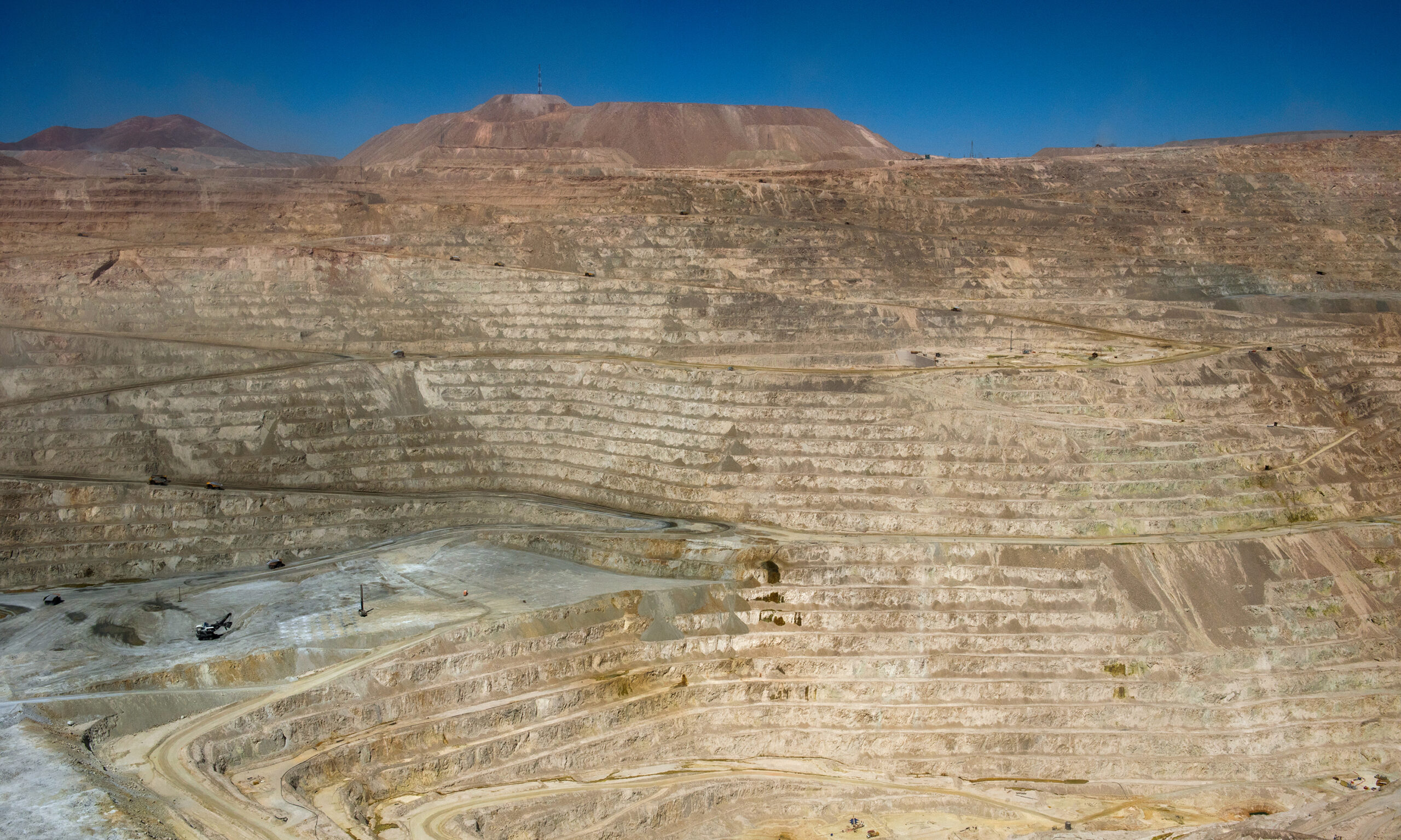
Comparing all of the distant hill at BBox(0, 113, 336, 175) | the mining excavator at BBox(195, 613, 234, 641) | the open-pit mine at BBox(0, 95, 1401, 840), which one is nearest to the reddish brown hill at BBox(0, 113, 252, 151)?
the distant hill at BBox(0, 113, 336, 175)

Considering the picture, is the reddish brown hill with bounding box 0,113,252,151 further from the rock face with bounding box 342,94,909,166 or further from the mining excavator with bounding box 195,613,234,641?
the mining excavator with bounding box 195,613,234,641

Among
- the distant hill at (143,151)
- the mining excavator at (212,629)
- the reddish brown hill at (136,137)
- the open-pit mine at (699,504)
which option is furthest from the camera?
the reddish brown hill at (136,137)

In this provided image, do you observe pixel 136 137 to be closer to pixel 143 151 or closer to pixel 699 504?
pixel 143 151

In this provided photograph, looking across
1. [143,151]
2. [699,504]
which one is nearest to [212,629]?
[699,504]

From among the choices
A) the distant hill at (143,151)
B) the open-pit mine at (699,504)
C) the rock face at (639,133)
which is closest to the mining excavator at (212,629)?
the open-pit mine at (699,504)

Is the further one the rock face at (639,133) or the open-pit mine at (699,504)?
the rock face at (639,133)

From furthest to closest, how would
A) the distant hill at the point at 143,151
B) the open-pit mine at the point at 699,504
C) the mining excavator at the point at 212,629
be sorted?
the distant hill at the point at 143,151 → the mining excavator at the point at 212,629 → the open-pit mine at the point at 699,504

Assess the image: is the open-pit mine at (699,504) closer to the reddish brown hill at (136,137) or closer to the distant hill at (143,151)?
the distant hill at (143,151)

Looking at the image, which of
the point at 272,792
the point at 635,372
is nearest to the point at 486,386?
the point at 635,372
